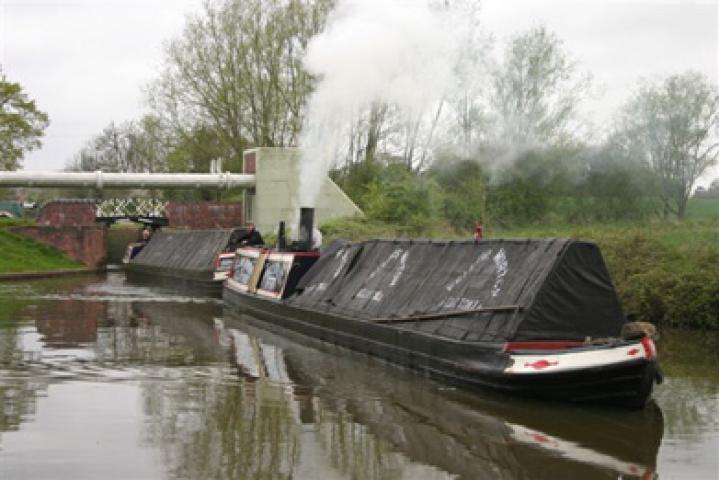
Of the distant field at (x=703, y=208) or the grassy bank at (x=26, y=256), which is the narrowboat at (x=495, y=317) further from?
the grassy bank at (x=26, y=256)

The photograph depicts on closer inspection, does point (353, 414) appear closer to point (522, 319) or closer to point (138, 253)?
point (522, 319)

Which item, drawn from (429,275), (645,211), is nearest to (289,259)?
(429,275)

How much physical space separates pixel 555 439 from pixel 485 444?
0.62 m

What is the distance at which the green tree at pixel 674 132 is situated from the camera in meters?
21.1

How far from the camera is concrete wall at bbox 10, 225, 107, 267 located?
115 ft

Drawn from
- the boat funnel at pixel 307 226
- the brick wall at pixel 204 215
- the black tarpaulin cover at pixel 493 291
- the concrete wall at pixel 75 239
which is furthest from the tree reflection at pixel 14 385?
the brick wall at pixel 204 215

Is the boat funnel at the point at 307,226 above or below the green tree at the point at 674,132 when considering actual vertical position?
below

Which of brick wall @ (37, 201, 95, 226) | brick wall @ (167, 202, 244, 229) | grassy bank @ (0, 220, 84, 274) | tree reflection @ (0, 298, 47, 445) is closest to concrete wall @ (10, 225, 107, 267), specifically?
grassy bank @ (0, 220, 84, 274)

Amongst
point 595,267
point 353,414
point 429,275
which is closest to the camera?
point 353,414

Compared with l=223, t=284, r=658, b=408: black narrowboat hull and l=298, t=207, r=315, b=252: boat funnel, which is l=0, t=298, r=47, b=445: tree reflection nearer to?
l=223, t=284, r=658, b=408: black narrowboat hull

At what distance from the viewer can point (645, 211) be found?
21.7 meters

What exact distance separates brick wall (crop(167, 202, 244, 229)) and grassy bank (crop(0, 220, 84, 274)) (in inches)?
169

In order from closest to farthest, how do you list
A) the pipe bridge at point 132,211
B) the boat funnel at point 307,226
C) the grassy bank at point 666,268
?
the grassy bank at point 666,268, the boat funnel at point 307,226, the pipe bridge at point 132,211

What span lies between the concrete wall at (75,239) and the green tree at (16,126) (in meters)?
6.19
